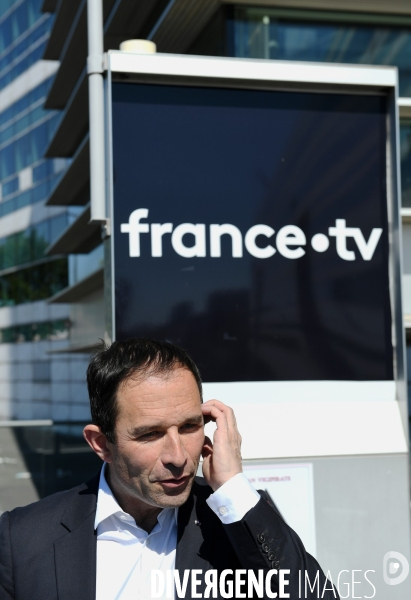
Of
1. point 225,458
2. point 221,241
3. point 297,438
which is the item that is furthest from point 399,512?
point 225,458

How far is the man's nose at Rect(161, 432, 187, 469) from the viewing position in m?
2.38

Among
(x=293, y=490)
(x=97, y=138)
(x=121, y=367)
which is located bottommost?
(x=293, y=490)

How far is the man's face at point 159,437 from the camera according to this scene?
2.40 m

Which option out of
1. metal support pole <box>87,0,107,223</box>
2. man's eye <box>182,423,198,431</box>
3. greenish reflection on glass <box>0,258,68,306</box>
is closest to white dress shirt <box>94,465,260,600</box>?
man's eye <box>182,423,198,431</box>

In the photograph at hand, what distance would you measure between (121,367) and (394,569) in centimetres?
274

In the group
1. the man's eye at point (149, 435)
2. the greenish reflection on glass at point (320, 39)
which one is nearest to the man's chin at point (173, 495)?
the man's eye at point (149, 435)

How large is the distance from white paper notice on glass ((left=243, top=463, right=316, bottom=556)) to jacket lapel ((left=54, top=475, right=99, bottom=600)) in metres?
1.94

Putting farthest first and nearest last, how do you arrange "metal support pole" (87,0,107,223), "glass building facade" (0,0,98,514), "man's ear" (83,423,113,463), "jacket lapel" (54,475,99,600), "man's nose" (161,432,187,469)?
"glass building facade" (0,0,98,514), "metal support pole" (87,0,107,223), "man's ear" (83,423,113,463), "jacket lapel" (54,475,99,600), "man's nose" (161,432,187,469)

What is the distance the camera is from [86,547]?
8.36ft

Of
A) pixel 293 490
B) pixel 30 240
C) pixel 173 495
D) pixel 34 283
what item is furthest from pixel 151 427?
pixel 30 240

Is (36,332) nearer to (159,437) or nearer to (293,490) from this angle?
(293,490)

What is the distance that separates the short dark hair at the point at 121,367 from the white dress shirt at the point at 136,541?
0.28 metres

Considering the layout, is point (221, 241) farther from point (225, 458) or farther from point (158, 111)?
point (225, 458)

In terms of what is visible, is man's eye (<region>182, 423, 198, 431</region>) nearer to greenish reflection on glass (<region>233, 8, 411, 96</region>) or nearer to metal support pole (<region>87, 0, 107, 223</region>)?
metal support pole (<region>87, 0, 107, 223</region>)
